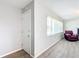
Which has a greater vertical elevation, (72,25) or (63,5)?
(63,5)

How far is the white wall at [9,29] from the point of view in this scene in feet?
10.7

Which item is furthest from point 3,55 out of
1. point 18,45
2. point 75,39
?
point 75,39

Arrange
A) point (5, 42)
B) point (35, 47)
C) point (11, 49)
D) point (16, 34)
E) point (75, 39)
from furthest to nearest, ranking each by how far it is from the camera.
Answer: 1. point (75, 39)
2. point (16, 34)
3. point (11, 49)
4. point (5, 42)
5. point (35, 47)

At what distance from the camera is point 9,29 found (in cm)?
Result: 357

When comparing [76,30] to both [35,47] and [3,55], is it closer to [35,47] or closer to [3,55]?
[35,47]

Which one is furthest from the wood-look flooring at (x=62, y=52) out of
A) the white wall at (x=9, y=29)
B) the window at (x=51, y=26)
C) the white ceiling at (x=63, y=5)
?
the white ceiling at (x=63, y=5)

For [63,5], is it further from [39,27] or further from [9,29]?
[9,29]

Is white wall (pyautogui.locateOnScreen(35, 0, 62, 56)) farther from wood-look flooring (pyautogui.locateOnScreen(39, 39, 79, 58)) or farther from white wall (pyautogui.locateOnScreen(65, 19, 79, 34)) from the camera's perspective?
white wall (pyautogui.locateOnScreen(65, 19, 79, 34))

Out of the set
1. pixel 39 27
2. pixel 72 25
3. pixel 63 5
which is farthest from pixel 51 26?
pixel 72 25

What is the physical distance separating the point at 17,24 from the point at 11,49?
4.23 feet

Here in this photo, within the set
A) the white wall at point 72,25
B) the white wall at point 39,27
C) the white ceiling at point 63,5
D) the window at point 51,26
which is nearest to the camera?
the white wall at point 39,27

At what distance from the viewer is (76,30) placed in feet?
27.7

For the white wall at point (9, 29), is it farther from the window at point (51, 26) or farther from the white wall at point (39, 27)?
the window at point (51, 26)

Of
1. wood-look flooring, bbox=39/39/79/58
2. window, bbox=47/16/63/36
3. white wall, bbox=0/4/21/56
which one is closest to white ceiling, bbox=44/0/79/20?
window, bbox=47/16/63/36
